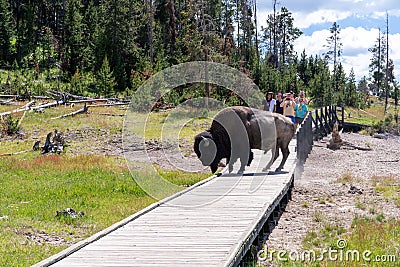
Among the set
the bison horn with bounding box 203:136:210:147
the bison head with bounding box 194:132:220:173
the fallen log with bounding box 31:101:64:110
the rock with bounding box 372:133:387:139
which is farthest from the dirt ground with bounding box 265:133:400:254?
the fallen log with bounding box 31:101:64:110

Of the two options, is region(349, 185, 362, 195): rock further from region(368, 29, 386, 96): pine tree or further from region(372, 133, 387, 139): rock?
region(368, 29, 386, 96): pine tree

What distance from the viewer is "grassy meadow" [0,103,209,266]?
1022 cm

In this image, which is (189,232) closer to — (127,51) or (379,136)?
(379,136)

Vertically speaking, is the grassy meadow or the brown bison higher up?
the brown bison

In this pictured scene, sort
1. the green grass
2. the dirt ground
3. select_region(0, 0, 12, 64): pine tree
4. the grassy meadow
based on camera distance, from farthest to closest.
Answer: select_region(0, 0, 12, 64): pine tree
the dirt ground
the grassy meadow
the green grass

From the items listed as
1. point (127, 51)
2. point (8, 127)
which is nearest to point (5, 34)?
point (127, 51)

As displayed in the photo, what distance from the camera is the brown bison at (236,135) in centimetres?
1401

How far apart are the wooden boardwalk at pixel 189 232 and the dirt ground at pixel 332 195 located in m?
0.74

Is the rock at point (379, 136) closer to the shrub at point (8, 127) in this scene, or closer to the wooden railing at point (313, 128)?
the wooden railing at point (313, 128)

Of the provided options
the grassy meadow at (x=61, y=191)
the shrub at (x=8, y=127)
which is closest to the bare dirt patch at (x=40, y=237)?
the grassy meadow at (x=61, y=191)

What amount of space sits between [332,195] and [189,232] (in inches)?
315

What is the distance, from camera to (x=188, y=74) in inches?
1570

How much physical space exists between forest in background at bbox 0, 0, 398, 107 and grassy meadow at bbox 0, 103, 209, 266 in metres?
13.0

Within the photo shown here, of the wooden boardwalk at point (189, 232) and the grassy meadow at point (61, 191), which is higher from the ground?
the wooden boardwalk at point (189, 232)
